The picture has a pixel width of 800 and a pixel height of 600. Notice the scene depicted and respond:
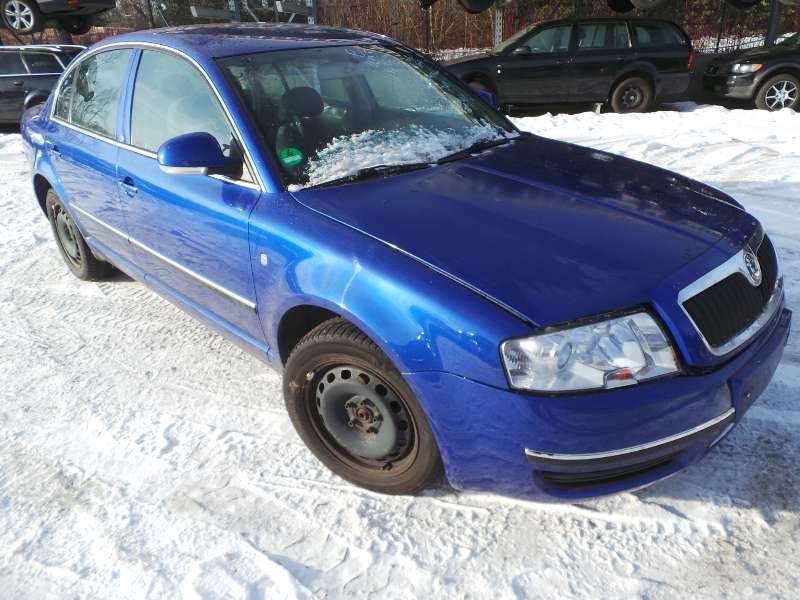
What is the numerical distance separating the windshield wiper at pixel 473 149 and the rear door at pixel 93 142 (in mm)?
1769

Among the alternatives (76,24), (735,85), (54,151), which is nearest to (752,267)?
(54,151)

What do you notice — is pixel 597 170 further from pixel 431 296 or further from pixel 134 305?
pixel 134 305

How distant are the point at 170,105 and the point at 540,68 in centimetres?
790

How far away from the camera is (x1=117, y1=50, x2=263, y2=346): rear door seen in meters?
2.64

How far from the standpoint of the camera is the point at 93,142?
3.64m

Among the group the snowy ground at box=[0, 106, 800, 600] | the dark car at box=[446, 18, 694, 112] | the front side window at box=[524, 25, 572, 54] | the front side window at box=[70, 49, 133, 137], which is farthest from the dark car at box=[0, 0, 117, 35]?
the snowy ground at box=[0, 106, 800, 600]

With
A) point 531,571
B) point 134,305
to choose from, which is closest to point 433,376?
point 531,571

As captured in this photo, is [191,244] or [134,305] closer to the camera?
[191,244]

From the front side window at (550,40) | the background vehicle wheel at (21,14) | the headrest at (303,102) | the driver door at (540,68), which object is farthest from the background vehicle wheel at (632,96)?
the background vehicle wheel at (21,14)

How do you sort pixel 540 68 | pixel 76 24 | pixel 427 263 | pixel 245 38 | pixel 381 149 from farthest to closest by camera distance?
pixel 76 24 < pixel 540 68 < pixel 245 38 < pixel 381 149 < pixel 427 263

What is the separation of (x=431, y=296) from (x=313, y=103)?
137cm

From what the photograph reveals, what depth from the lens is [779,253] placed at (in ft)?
13.7

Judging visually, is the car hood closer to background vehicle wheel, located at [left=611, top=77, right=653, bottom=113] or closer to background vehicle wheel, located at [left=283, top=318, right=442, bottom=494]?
background vehicle wheel, located at [left=283, top=318, right=442, bottom=494]

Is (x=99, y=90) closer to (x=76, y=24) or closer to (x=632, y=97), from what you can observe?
(x=632, y=97)
